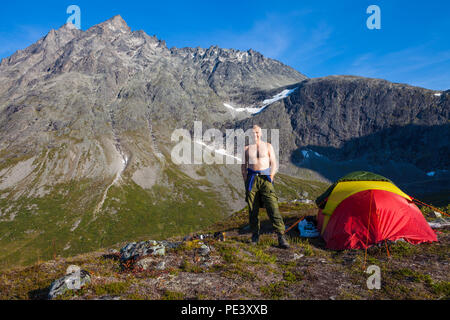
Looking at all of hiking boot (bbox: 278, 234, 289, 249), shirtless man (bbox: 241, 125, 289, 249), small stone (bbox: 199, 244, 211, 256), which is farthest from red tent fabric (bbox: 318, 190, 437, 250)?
small stone (bbox: 199, 244, 211, 256)

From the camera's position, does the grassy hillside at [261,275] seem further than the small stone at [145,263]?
No

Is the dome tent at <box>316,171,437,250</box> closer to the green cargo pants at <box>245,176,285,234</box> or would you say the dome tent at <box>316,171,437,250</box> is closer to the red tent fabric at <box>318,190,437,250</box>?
the red tent fabric at <box>318,190,437,250</box>

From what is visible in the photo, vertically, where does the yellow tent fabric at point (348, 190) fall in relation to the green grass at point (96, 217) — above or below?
above

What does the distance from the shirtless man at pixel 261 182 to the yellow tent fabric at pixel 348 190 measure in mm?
3397

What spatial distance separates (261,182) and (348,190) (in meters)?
4.72

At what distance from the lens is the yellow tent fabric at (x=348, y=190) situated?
11.6 meters

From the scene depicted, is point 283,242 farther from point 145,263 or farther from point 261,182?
point 145,263

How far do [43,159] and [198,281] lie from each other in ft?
672

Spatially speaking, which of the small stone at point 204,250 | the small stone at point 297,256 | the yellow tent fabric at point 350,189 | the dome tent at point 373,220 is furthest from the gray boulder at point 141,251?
the yellow tent fabric at point 350,189

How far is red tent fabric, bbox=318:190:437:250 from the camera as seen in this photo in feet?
33.4

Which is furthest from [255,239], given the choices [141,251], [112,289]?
[112,289]

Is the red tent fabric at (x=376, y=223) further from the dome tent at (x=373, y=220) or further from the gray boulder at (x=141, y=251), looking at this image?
the gray boulder at (x=141, y=251)

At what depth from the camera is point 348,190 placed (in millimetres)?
11992
